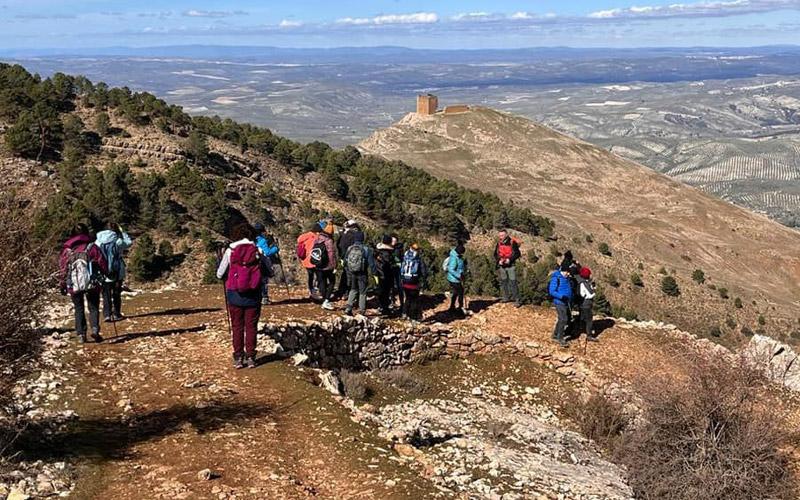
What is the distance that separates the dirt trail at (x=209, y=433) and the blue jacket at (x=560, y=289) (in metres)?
6.82

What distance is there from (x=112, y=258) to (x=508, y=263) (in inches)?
365

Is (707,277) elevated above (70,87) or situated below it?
below

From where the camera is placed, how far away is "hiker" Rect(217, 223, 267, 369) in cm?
959

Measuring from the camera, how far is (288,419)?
8492mm

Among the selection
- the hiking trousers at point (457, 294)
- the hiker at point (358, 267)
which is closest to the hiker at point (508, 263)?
the hiking trousers at point (457, 294)

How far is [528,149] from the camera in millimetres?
94500

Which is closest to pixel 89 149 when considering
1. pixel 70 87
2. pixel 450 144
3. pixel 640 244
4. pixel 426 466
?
pixel 70 87

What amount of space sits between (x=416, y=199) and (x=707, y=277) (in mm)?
24595

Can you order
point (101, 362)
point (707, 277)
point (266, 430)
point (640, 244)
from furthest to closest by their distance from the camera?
point (640, 244) → point (707, 277) → point (101, 362) → point (266, 430)

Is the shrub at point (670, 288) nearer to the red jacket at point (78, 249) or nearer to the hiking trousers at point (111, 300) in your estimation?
the hiking trousers at point (111, 300)

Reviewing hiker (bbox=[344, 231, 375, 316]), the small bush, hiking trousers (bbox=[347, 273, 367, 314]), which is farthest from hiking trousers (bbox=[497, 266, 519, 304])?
the small bush

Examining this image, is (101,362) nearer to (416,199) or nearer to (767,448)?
(767,448)

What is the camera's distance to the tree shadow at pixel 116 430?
276 inches

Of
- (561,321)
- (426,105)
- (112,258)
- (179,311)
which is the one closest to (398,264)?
(561,321)
